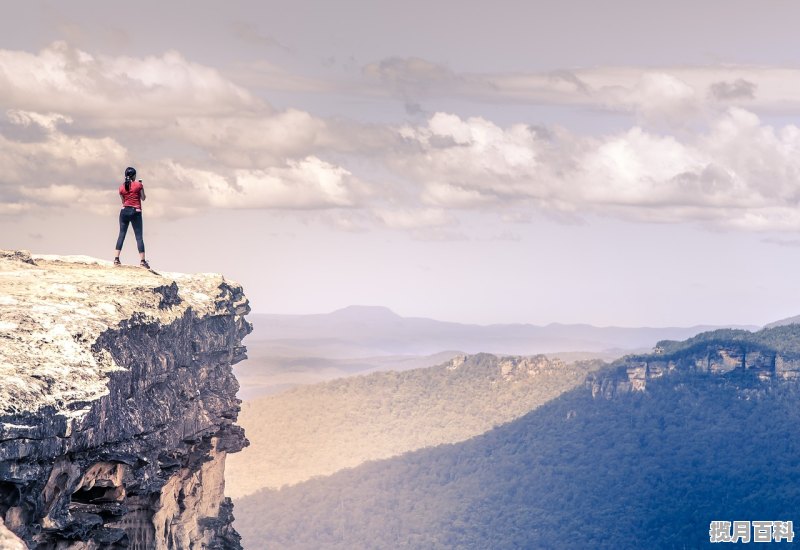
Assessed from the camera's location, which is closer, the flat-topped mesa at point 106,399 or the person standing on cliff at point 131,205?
the flat-topped mesa at point 106,399

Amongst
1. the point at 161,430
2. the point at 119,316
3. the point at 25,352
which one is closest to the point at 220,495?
the point at 161,430

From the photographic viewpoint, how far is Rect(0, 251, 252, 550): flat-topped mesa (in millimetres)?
30156

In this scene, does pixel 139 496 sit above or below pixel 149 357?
below

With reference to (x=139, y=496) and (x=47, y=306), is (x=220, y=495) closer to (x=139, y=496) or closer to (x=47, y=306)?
(x=139, y=496)

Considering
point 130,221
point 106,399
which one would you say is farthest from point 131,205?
point 106,399

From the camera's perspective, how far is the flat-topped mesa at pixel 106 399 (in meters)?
30.2

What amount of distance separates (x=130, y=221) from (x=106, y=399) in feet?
53.7

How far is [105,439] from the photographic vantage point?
3416 centimetres

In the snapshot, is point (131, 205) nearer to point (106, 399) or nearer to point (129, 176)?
point (129, 176)

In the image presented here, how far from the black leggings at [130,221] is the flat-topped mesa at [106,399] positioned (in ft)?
2.69

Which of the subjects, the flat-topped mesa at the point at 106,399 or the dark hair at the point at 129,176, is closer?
the flat-topped mesa at the point at 106,399

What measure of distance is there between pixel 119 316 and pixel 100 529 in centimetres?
487

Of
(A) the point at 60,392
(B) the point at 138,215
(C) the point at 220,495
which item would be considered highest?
(B) the point at 138,215

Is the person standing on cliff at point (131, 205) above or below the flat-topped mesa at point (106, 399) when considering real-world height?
above
